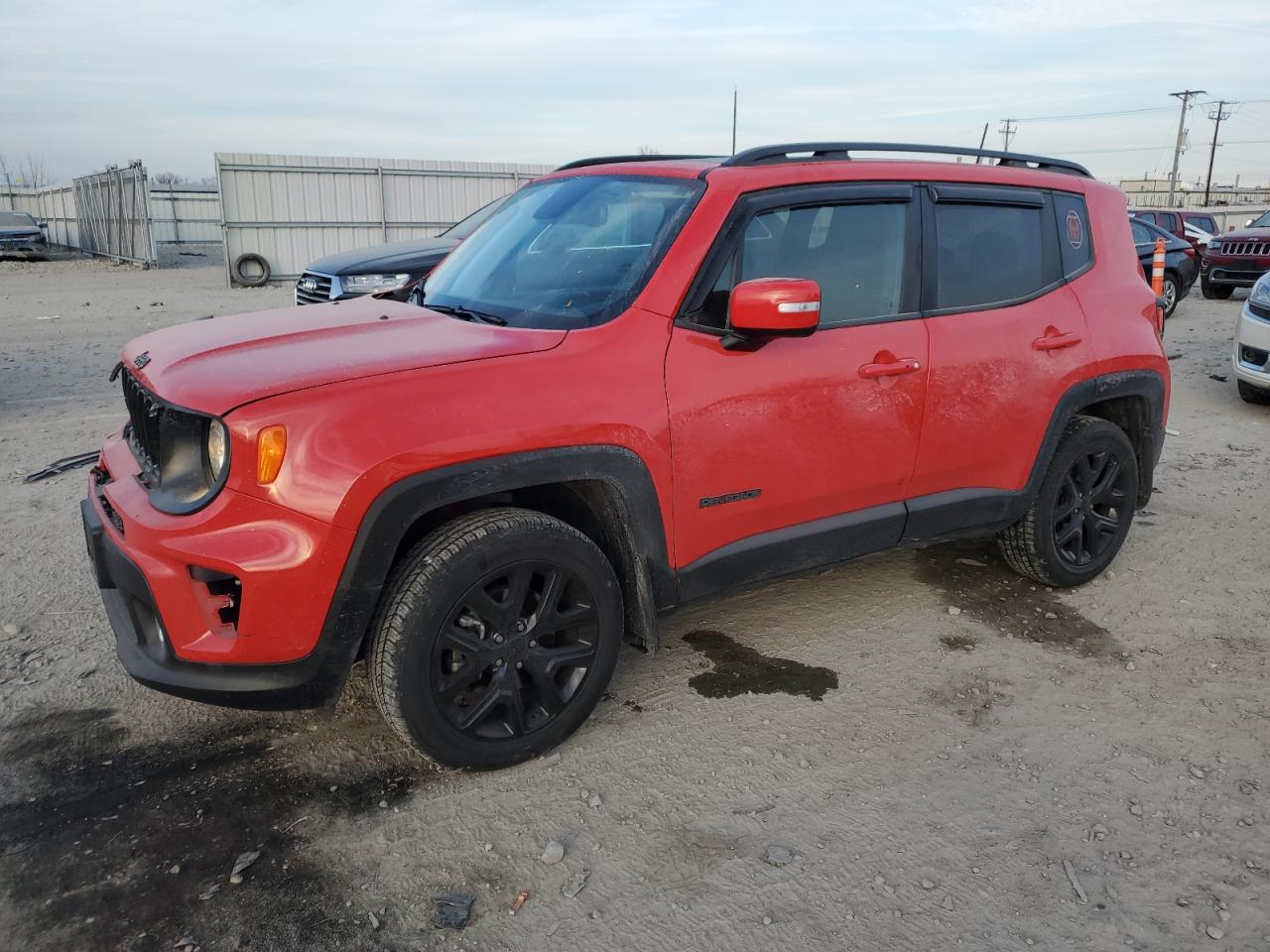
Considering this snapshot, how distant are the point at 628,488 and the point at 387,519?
2.42ft

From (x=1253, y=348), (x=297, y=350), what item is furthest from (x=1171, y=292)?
(x=297, y=350)

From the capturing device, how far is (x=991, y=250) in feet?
12.7

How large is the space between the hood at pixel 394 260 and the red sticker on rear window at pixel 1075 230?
6.22 meters

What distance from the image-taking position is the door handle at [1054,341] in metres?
3.88

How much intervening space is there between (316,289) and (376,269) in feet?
2.64

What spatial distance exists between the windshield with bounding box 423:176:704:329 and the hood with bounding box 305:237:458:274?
5473mm

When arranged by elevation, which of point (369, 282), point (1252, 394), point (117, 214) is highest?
point (117, 214)

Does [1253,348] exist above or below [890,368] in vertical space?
below

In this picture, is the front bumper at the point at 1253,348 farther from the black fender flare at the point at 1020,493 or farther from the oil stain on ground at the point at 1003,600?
the oil stain on ground at the point at 1003,600

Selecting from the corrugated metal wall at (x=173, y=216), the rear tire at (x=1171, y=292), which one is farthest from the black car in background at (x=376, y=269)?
the corrugated metal wall at (x=173, y=216)

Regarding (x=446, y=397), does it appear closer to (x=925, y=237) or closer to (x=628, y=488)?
(x=628, y=488)

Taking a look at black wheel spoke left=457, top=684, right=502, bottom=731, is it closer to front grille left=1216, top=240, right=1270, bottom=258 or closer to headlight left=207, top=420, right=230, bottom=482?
headlight left=207, top=420, right=230, bottom=482

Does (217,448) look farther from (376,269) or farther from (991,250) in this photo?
(376,269)

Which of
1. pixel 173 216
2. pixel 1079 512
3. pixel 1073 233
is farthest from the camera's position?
pixel 173 216
